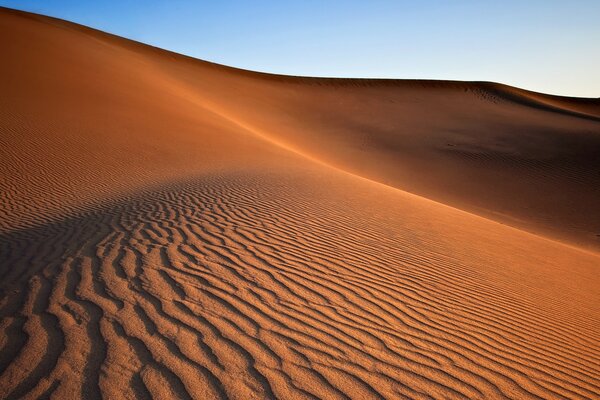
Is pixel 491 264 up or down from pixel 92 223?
up

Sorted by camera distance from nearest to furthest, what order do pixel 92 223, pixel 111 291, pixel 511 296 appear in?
pixel 111 291
pixel 511 296
pixel 92 223

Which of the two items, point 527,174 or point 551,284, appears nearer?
point 551,284

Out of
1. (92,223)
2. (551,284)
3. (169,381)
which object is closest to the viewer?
(169,381)

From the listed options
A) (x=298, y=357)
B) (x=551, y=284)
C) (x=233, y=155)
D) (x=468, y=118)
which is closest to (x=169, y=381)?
(x=298, y=357)

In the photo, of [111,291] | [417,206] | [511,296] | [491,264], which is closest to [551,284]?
[491,264]

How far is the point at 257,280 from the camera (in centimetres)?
370

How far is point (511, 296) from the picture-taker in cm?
421

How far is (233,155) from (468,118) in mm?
23849

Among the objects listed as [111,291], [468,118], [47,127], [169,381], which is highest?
[468,118]

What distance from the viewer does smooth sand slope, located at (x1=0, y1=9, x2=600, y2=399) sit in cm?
244

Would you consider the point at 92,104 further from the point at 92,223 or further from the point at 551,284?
the point at 551,284

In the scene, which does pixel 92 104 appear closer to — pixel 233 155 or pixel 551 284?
pixel 233 155

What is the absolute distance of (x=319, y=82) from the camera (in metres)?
43.6

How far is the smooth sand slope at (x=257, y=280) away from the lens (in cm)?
244
